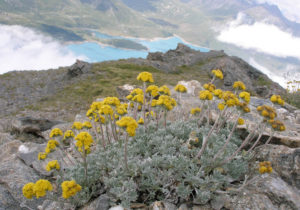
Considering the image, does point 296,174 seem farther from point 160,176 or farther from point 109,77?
point 109,77

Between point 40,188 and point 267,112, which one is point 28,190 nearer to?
point 40,188

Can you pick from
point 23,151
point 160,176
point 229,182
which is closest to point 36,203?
point 23,151

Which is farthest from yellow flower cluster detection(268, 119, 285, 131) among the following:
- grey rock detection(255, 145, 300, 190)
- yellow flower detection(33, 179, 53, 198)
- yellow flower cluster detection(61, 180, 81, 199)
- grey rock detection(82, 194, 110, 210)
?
yellow flower detection(33, 179, 53, 198)

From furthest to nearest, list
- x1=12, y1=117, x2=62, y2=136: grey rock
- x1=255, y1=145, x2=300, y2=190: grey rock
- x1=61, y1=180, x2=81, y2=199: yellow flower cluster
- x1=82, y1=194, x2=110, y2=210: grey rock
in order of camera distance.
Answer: x1=12, y1=117, x2=62, y2=136: grey rock, x1=255, y1=145, x2=300, y2=190: grey rock, x1=82, y1=194, x2=110, y2=210: grey rock, x1=61, y1=180, x2=81, y2=199: yellow flower cluster

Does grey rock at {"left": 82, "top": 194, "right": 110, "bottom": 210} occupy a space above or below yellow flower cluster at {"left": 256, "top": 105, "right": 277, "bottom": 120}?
below

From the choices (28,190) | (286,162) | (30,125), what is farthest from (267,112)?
(30,125)

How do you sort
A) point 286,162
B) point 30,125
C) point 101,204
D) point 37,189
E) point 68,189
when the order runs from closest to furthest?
point 68,189
point 37,189
point 101,204
point 286,162
point 30,125

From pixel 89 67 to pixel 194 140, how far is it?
47.3m

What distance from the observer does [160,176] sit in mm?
4156

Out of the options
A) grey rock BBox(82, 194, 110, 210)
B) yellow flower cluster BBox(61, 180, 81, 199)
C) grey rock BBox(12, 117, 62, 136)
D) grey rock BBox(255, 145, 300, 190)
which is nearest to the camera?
yellow flower cluster BBox(61, 180, 81, 199)

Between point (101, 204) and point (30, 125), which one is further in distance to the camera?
point (30, 125)

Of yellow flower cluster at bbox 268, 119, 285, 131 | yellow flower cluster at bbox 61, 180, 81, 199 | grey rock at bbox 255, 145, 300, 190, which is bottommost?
yellow flower cluster at bbox 61, 180, 81, 199

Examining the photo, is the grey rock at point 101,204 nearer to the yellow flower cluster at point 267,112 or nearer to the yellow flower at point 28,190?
the yellow flower at point 28,190

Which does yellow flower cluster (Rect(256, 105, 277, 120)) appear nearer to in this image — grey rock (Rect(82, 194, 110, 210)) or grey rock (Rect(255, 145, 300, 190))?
grey rock (Rect(255, 145, 300, 190))
